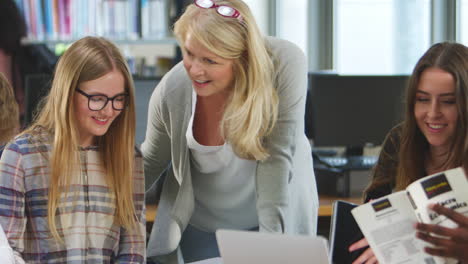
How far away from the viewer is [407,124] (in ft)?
6.72

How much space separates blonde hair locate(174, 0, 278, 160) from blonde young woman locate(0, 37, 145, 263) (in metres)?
0.24

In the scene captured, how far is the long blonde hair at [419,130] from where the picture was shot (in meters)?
1.89

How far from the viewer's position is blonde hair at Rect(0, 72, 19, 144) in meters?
2.50

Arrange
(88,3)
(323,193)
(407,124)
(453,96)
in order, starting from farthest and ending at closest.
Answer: (88,3) < (323,193) < (407,124) < (453,96)

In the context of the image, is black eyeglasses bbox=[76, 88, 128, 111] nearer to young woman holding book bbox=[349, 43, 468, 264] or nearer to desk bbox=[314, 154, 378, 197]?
young woman holding book bbox=[349, 43, 468, 264]

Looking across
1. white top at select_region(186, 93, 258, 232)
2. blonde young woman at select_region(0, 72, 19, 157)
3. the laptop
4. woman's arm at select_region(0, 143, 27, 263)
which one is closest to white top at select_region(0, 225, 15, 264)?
woman's arm at select_region(0, 143, 27, 263)

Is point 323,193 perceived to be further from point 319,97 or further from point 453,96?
point 453,96

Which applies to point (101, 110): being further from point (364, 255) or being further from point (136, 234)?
point (364, 255)

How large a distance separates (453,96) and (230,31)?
589 mm

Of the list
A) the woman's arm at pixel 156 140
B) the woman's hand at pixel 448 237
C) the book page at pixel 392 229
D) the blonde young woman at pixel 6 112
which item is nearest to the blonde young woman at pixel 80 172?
the woman's arm at pixel 156 140

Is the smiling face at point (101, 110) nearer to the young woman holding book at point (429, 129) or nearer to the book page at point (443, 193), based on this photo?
the young woman holding book at point (429, 129)

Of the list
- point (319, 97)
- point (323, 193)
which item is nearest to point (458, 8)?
point (319, 97)

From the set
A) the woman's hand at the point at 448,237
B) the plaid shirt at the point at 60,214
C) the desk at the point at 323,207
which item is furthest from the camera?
the desk at the point at 323,207

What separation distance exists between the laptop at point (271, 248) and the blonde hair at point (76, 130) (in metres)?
0.45
